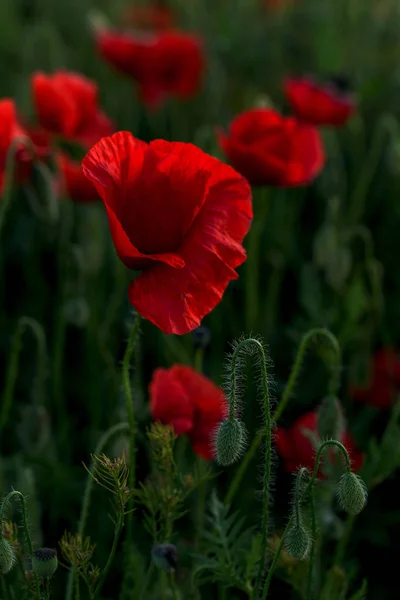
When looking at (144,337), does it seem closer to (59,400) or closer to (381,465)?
(59,400)

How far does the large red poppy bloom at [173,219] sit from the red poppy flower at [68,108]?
0.70m

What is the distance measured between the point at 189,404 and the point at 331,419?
0.73ft

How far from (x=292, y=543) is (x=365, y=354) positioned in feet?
2.59

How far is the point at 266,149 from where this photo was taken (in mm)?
1498

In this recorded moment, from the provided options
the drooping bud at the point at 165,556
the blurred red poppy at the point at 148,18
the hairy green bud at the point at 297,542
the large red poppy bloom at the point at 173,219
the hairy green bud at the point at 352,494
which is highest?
the large red poppy bloom at the point at 173,219

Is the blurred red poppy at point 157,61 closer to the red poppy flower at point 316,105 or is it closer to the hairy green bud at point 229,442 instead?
the red poppy flower at point 316,105

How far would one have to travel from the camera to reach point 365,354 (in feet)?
5.62

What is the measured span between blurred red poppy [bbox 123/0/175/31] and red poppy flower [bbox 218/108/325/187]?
204 centimetres

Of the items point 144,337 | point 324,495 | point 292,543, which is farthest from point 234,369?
point 144,337

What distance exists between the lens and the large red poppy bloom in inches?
40.4

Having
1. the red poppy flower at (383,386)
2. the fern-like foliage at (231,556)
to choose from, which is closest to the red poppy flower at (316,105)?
the red poppy flower at (383,386)

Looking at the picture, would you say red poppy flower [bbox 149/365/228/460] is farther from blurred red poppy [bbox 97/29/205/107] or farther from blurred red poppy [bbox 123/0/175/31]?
blurred red poppy [bbox 123/0/175/31]

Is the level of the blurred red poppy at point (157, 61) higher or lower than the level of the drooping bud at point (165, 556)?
lower

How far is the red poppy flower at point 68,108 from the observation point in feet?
5.77
